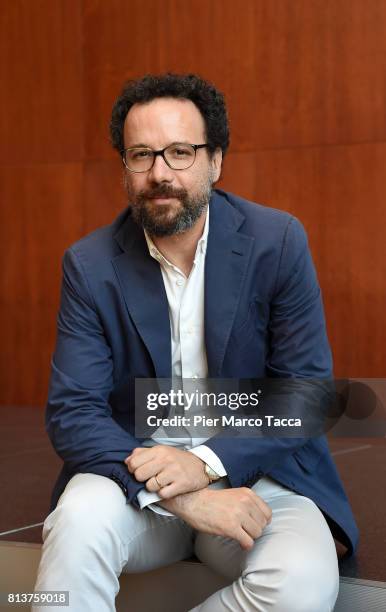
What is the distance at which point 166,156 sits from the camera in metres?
1.96

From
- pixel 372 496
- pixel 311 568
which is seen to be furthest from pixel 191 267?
pixel 372 496

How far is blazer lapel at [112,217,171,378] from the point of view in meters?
1.97

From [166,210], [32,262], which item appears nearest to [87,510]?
[166,210]

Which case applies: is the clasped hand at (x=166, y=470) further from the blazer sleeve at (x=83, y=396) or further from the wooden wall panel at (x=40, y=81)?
the wooden wall panel at (x=40, y=81)

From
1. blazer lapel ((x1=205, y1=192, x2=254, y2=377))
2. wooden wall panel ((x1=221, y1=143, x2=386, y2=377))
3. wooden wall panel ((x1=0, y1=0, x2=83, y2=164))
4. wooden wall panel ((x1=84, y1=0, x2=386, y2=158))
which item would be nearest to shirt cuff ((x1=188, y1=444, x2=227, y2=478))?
blazer lapel ((x1=205, y1=192, x2=254, y2=377))

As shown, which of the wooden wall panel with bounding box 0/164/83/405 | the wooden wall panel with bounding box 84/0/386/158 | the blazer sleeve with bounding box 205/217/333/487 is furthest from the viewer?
the wooden wall panel with bounding box 0/164/83/405

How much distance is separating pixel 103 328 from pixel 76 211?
310 centimetres

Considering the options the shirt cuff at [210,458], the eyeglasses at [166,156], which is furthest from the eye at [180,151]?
the shirt cuff at [210,458]

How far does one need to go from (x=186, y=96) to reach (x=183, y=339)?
1.78ft

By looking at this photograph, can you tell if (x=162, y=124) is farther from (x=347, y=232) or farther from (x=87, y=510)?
(x=347, y=232)

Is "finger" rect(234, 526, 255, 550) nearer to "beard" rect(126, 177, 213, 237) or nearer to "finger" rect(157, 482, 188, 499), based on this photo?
"finger" rect(157, 482, 188, 499)

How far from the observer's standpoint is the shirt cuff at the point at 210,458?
70.9 inches

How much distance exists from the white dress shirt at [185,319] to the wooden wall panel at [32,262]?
3.02m

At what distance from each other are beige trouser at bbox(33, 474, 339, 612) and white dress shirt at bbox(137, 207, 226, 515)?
28 centimetres
